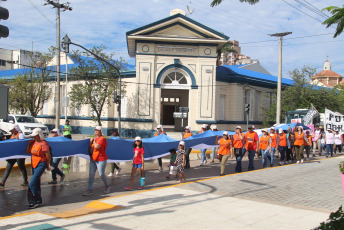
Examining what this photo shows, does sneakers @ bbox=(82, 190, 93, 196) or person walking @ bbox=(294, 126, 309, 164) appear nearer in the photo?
sneakers @ bbox=(82, 190, 93, 196)

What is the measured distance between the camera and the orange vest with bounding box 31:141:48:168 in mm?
8073

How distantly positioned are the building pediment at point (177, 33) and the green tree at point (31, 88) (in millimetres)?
10530

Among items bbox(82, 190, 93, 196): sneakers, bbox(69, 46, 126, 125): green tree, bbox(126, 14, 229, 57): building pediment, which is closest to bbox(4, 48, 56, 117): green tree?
bbox(69, 46, 126, 125): green tree

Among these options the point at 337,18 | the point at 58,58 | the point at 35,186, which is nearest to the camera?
the point at 337,18

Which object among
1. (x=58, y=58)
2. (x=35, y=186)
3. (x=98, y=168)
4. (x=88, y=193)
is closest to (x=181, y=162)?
(x=98, y=168)

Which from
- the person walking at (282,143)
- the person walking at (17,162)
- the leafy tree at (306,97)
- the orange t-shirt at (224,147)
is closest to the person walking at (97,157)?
the person walking at (17,162)

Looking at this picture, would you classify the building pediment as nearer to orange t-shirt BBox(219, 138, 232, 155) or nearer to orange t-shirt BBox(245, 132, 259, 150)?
orange t-shirt BBox(245, 132, 259, 150)

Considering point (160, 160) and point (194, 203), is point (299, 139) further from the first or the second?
point (194, 203)

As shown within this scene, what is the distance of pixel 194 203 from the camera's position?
805cm

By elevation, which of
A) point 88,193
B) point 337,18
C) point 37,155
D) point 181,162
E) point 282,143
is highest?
point 337,18

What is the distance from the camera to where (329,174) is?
1292 centimetres

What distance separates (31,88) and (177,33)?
15.3m

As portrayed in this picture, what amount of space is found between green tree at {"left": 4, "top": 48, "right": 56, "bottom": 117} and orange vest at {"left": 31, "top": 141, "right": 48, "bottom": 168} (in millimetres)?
26051

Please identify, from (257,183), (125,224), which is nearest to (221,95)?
(257,183)
